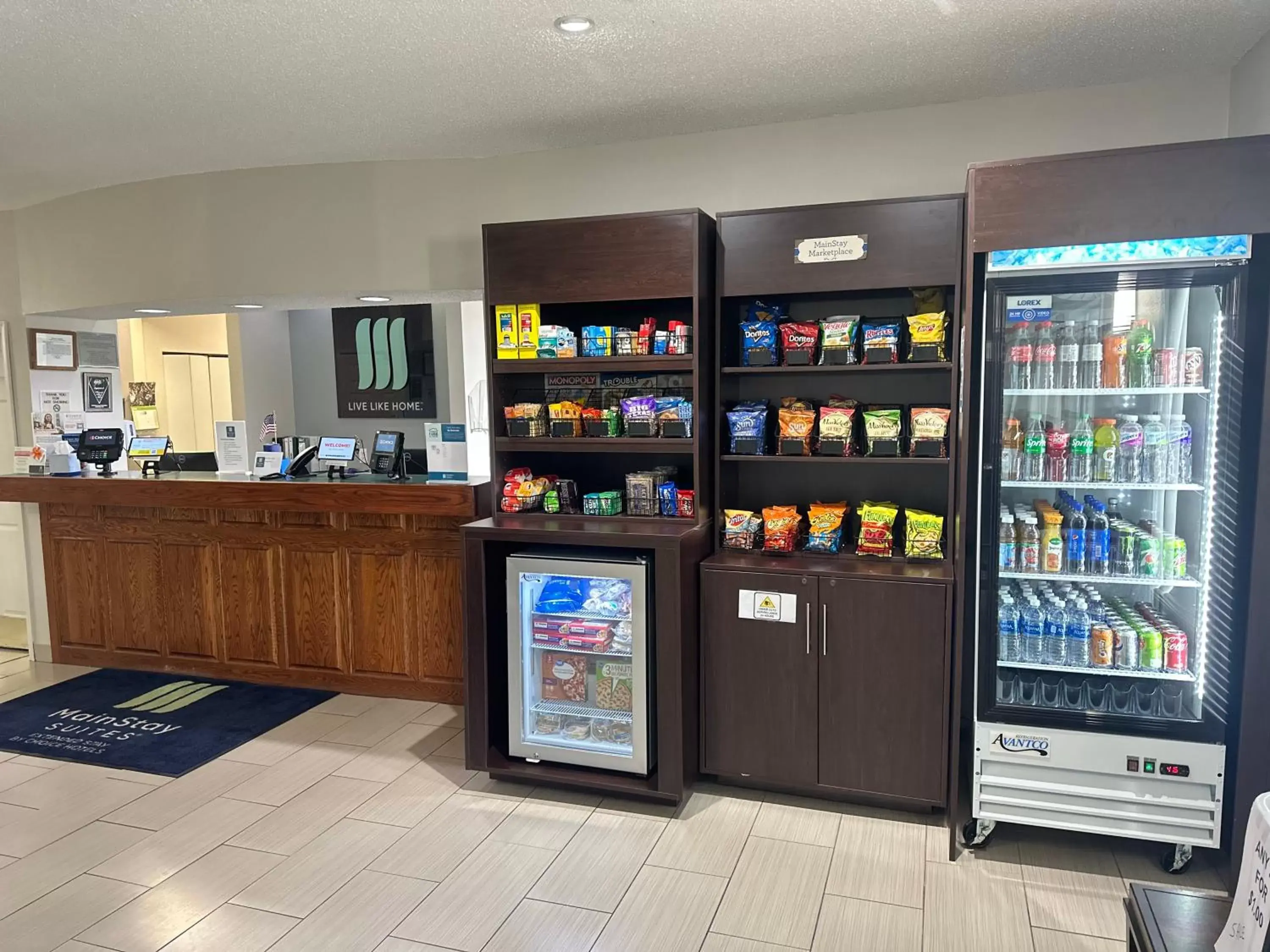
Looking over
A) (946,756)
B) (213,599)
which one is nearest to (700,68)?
(946,756)

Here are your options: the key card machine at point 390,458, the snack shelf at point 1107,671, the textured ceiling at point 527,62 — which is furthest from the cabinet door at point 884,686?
the key card machine at point 390,458

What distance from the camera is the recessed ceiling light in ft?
→ 8.66

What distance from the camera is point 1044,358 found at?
2.88 meters

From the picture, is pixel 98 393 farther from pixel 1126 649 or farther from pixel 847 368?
pixel 1126 649

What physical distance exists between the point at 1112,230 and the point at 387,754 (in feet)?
11.1

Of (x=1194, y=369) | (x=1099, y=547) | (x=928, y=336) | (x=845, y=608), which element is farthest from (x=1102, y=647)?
(x=928, y=336)

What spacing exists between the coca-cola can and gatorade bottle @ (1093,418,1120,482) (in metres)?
0.25

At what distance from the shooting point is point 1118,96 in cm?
322

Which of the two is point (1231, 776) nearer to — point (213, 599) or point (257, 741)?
point (257, 741)

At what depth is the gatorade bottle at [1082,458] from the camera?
2.88 m

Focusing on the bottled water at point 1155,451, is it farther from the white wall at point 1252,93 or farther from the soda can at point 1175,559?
the white wall at point 1252,93

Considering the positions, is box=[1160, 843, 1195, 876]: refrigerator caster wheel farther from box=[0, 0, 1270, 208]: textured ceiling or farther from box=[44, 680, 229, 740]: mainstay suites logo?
box=[44, 680, 229, 740]: mainstay suites logo

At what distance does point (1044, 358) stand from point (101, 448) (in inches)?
194

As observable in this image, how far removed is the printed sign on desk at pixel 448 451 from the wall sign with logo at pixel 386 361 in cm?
321
